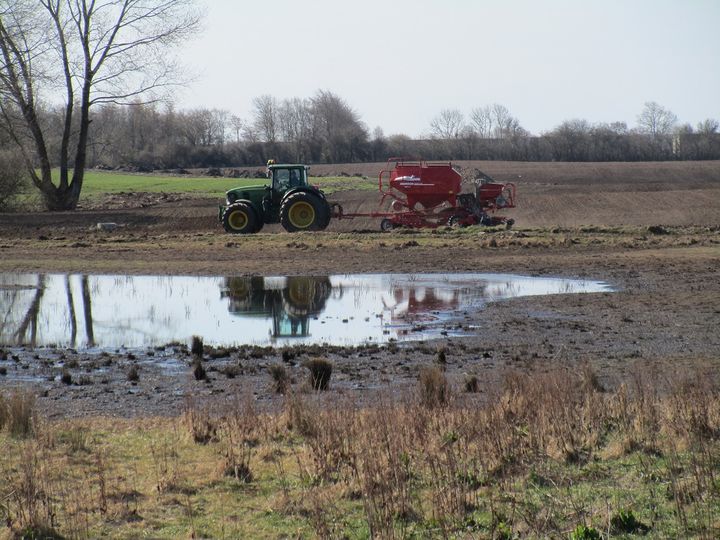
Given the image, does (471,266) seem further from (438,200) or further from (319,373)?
(319,373)

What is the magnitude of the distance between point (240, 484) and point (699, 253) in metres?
23.4

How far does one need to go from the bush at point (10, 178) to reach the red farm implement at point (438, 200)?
20451 millimetres

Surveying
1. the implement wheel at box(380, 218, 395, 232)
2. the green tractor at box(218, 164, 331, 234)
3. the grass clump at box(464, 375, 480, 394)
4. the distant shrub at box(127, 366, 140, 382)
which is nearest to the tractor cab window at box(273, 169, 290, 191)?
the green tractor at box(218, 164, 331, 234)

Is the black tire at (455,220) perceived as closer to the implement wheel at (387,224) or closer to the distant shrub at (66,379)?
the implement wheel at (387,224)

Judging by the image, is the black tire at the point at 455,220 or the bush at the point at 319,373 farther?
the black tire at the point at 455,220

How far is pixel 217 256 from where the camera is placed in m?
30.1

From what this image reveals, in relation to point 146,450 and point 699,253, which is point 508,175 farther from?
point 146,450

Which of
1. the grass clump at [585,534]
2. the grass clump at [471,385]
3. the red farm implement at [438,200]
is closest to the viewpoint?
the grass clump at [585,534]

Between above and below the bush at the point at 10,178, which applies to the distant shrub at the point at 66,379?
below

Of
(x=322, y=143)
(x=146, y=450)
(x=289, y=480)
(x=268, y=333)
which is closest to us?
(x=289, y=480)

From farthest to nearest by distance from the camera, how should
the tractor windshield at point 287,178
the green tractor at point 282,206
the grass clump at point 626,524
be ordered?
the tractor windshield at point 287,178
the green tractor at point 282,206
the grass clump at point 626,524

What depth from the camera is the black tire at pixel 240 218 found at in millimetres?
36844

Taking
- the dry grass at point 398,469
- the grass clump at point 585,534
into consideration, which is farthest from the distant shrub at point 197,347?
the grass clump at point 585,534

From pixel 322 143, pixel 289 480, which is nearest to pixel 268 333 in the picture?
pixel 289 480
